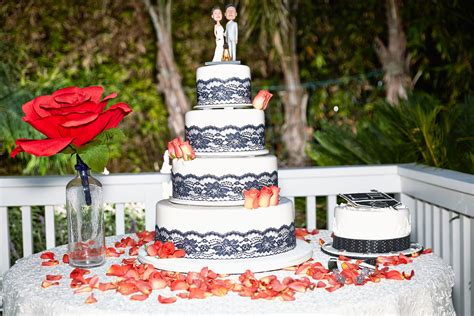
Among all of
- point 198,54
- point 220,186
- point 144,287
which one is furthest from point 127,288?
point 198,54

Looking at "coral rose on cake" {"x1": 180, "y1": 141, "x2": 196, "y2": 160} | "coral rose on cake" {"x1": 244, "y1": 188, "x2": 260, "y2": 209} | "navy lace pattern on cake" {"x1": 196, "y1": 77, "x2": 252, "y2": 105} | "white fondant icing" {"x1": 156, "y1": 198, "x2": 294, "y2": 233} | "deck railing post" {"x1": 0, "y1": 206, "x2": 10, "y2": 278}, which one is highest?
"navy lace pattern on cake" {"x1": 196, "y1": 77, "x2": 252, "y2": 105}

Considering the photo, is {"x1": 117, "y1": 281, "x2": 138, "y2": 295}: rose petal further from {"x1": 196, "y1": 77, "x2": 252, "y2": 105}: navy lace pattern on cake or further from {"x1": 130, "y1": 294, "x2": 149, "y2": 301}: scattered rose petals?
{"x1": 196, "y1": 77, "x2": 252, "y2": 105}: navy lace pattern on cake

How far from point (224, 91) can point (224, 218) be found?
0.35m

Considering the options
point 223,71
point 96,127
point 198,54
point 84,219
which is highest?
point 198,54

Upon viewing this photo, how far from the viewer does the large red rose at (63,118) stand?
137 cm

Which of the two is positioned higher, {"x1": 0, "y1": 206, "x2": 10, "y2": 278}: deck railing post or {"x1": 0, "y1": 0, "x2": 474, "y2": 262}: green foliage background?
{"x1": 0, "y1": 0, "x2": 474, "y2": 262}: green foliage background

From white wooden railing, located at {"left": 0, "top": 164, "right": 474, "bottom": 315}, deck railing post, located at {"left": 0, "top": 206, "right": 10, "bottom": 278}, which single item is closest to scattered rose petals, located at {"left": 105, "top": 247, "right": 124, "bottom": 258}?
white wooden railing, located at {"left": 0, "top": 164, "right": 474, "bottom": 315}

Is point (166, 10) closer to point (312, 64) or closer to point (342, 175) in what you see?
point (312, 64)

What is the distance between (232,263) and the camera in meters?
1.42

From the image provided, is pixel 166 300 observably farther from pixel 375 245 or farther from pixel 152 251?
pixel 375 245

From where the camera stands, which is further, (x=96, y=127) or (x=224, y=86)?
(x=224, y=86)

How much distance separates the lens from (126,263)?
5.09ft

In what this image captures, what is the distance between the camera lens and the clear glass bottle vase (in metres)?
1.50

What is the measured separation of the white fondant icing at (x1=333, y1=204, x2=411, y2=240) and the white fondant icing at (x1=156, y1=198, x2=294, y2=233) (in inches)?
6.7
